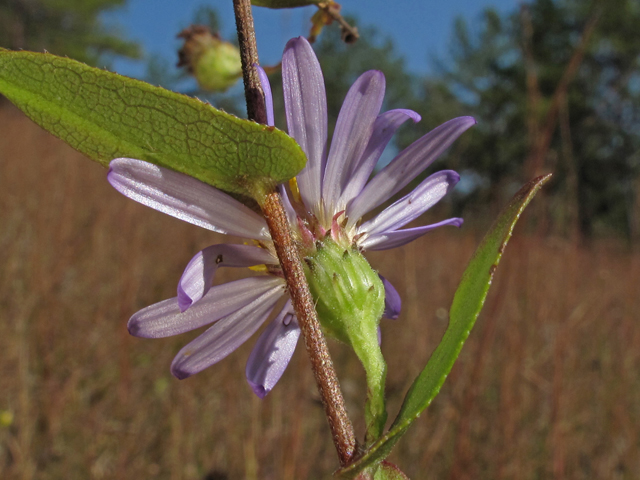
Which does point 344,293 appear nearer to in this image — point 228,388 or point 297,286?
point 297,286

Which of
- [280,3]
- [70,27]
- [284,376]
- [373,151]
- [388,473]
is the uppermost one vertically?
[70,27]

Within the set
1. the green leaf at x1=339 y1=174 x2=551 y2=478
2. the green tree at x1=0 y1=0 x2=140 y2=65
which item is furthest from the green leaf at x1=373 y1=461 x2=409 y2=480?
the green tree at x1=0 y1=0 x2=140 y2=65

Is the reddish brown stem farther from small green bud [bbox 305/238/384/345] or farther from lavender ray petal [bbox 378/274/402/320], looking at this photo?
lavender ray petal [bbox 378/274/402/320]

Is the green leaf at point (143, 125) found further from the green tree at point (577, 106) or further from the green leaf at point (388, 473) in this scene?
the green tree at point (577, 106)

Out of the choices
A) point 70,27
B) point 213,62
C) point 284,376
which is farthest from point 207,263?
point 70,27

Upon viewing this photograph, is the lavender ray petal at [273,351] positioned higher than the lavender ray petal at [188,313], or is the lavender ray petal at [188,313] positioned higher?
the lavender ray petal at [188,313]

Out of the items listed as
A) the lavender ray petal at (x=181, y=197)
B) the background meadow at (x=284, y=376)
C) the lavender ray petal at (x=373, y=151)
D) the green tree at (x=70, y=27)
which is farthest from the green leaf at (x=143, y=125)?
the green tree at (x=70, y=27)
